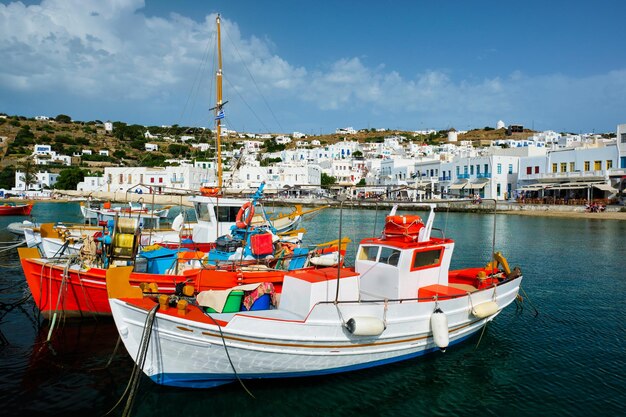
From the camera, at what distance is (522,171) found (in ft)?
196

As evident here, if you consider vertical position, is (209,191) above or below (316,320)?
above

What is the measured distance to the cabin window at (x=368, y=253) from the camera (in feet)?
32.4

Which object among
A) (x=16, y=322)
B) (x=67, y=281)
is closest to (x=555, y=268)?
(x=67, y=281)

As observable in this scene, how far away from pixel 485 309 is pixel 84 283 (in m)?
10.2

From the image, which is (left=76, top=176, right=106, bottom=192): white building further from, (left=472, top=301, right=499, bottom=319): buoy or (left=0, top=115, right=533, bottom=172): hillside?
(left=472, top=301, right=499, bottom=319): buoy

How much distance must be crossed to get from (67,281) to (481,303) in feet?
34.7

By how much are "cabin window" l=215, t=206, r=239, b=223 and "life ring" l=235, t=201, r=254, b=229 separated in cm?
85

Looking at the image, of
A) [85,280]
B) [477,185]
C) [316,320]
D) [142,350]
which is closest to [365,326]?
[316,320]

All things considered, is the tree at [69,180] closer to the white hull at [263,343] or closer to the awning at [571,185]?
the awning at [571,185]

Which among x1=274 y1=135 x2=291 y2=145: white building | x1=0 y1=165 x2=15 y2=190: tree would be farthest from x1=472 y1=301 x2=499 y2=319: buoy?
x1=274 y1=135 x2=291 y2=145: white building

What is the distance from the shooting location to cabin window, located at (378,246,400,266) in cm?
955

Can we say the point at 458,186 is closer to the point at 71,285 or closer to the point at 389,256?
the point at 389,256

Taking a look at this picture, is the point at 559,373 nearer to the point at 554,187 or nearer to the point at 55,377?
the point at 55,377

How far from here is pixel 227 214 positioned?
16.4 metres
